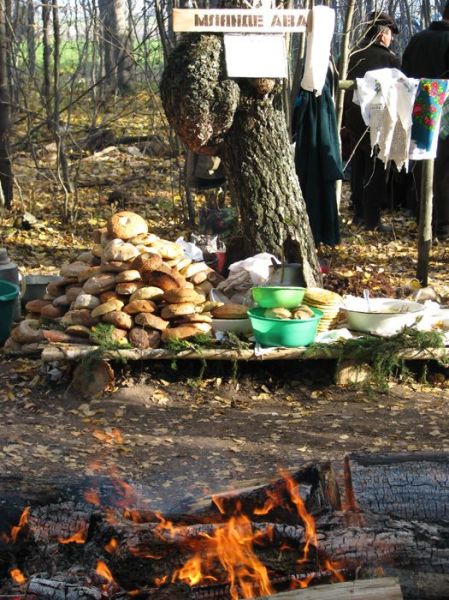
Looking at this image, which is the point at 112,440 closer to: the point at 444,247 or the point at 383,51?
the point at 444,247

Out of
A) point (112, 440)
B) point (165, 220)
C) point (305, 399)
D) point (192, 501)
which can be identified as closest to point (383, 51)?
point (165, 220)

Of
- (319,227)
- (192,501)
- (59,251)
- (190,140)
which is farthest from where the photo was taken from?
(59,251)

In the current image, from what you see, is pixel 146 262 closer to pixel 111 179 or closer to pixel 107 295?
pixel 107 295

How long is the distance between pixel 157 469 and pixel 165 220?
691cm

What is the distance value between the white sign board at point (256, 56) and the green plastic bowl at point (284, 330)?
2039 mm

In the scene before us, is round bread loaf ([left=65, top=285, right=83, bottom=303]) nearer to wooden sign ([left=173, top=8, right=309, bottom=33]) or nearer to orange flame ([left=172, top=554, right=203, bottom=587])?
wooden sign ([left=173, top=8, right=309, bottom=33])

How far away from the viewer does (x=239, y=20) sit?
23.1ft

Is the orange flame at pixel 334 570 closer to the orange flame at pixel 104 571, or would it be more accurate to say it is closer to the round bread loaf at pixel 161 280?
the orange flame at pixel 104 571

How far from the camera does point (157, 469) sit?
17.4ft

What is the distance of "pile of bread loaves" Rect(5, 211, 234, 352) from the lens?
661 centimetres

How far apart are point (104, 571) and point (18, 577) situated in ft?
1.09

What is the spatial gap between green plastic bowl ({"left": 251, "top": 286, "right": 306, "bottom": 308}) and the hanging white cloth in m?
1.86

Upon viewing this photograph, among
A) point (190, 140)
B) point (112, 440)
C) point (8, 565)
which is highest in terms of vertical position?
point (190, 140)

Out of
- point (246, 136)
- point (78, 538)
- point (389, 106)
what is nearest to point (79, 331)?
point (246, 136)
